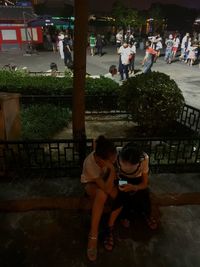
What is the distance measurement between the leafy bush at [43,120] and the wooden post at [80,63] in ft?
4.42

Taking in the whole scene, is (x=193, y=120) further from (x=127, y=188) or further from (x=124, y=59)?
(x=124, y=59)

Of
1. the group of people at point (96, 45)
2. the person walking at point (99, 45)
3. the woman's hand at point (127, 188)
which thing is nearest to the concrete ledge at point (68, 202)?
the woman's hand at point (127, 188)

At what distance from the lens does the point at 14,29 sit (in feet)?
86.9

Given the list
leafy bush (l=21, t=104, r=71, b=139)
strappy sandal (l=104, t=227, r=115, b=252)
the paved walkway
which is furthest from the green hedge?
strappy sandal (l=104, t=227, r=115, b=252)

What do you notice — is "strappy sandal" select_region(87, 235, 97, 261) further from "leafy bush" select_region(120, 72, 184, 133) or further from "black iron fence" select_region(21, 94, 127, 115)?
"black iron fence" select_region(21, 94, 127, 115)

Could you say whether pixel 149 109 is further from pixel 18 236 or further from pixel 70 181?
pixel 18 236

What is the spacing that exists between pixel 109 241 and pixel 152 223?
0.65 metres

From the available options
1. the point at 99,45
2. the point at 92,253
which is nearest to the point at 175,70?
the point at 99,45

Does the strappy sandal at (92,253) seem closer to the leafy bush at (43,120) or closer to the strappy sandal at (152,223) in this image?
the strappy sandal at (152,223)

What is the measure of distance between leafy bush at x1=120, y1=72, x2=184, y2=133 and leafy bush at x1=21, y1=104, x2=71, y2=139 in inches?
74.1

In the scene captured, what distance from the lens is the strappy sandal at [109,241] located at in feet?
10.5

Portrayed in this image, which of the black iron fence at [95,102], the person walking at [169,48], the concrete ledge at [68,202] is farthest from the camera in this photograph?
the person walking at [169,48]

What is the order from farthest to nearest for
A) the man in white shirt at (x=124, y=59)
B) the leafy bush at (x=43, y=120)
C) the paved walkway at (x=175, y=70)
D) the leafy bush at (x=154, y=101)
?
1. the man in white shirt at (x=124, y=59)
2. the paved walkway at (x=175, y=70)
3. the leafy bush at (x=43, y=120)
4. the leafy bush at (x=154, y=101)

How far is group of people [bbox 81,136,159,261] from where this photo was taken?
3098 mm
